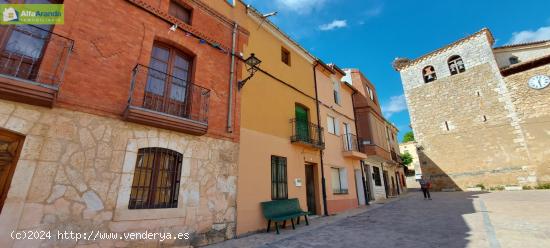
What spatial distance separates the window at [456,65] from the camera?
865 inches

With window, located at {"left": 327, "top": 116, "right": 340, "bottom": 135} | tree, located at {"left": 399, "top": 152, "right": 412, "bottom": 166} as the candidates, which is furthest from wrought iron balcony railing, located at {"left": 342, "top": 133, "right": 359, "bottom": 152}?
tree, located at {"left": 399, "top": 152, "right": 412, "bottom": 166}

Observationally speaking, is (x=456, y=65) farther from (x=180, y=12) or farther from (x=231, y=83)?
Answer: (x=180, y=12)

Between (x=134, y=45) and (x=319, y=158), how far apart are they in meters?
8.37

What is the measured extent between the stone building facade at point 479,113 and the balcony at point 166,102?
72.4ft

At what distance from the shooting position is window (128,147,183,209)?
17.7ft

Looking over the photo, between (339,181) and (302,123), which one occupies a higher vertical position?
(302,123)

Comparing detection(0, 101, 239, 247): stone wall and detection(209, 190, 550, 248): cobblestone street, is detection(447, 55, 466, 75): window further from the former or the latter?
detection(0, 101, 239, 247): stone wall

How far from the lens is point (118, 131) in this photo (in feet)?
17.3

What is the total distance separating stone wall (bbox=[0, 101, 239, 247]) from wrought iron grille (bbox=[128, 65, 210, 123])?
2.18 feet

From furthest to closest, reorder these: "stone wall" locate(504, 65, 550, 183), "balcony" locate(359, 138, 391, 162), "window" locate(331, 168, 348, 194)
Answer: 1. "stone wall" locate(504, 65, 550, 183)
2. "balcony" locate(359, 138, 391, 162)
3. "window" locate(331, 168, 348, 194)

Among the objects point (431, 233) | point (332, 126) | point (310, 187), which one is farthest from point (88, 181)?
point (332, 126)

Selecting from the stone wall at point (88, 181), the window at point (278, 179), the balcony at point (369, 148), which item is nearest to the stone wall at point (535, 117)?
the balcony at point (369, 148)

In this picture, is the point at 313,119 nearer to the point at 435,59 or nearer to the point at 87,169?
the point at 87,169

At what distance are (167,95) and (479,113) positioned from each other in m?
24.0
